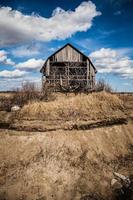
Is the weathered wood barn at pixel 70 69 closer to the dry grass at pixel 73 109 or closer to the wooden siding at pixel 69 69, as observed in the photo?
the wooden siding at pixel 69 69

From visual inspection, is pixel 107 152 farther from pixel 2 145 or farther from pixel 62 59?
pixel 62 59

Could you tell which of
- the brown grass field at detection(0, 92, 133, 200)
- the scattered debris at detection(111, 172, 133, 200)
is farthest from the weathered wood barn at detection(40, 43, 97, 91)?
the scattered debris at detection(111, 172, 133, 200)

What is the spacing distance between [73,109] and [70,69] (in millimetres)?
14769

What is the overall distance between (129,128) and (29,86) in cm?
823

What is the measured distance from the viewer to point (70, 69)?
29.2 meters

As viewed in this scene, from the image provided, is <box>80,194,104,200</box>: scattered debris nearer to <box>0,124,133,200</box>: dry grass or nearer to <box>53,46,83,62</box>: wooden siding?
<box>0,124,133,200</box>: dry grass

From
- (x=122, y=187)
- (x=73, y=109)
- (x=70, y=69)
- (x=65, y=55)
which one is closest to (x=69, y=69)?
(x=70, y=69)

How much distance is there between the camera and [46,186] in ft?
37.5

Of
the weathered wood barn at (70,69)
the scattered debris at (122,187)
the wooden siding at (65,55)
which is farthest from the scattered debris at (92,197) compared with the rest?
the wooden siding at (65,55)

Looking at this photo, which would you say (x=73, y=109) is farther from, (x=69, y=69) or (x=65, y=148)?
(x=69, y=69)

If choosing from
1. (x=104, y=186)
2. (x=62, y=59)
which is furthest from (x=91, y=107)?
(x=62, y=59)

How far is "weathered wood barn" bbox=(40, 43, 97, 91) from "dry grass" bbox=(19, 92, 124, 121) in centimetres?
1098

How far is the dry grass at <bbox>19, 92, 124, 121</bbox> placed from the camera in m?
14.6

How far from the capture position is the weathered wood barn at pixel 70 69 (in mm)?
27797
